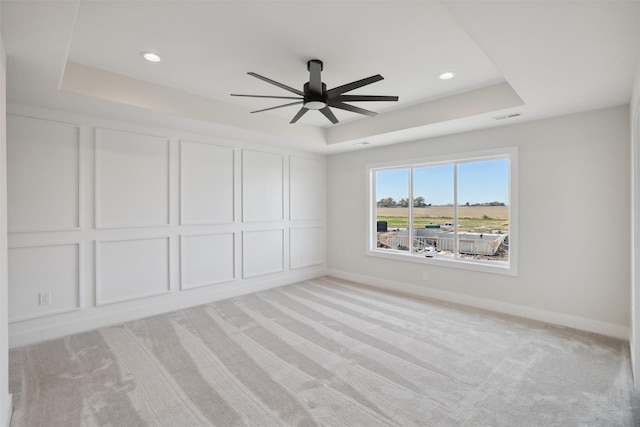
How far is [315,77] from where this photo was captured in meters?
2.66

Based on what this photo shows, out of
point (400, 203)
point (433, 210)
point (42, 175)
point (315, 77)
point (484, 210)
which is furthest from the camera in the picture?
point (400, 203)

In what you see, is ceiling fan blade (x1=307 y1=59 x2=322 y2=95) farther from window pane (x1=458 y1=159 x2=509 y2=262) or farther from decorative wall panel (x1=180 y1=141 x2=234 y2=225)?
window pane (x1=458 y1=159 x2=509 y2=262)

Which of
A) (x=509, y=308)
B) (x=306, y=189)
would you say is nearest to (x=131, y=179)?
(x=306, y=189)

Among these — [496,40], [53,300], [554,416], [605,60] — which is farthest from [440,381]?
[53,300]

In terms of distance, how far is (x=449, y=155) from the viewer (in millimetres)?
4441

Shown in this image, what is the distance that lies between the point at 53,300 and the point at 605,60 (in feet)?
17.4

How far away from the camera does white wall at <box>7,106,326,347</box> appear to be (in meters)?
3.16

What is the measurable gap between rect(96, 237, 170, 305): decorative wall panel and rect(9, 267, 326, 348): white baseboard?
0.15 m

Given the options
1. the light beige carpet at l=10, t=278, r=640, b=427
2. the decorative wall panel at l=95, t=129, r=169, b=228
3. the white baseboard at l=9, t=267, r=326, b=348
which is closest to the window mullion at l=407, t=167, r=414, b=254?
the light beige carpet at l=10, t=278, r=640, b=427

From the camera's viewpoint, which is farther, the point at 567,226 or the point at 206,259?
the point at 206,259

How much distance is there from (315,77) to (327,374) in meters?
2.47

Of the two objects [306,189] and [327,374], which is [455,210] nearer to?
[306,189]

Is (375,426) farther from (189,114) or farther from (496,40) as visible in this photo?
(189,114)

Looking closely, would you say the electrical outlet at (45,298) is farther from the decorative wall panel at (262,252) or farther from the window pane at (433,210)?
the window pane at (433,210)
